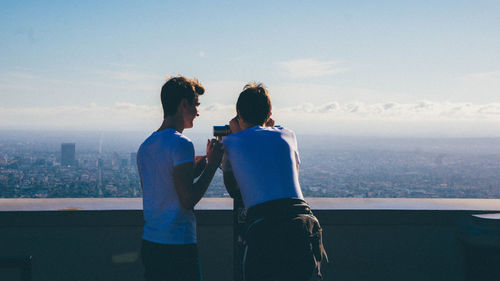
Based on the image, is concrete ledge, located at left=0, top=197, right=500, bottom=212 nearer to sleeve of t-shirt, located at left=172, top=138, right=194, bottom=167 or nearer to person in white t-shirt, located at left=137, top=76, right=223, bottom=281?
person in white t-shirt, located at left=137, top=76, right=223, bottom=281

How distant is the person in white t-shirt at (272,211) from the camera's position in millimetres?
1735

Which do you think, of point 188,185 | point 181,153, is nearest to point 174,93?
point 181,153

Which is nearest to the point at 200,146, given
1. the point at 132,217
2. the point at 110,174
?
the point at 132,217

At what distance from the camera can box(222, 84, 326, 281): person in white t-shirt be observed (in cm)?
174

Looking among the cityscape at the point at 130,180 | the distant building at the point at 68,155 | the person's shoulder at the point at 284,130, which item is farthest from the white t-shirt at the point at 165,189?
the distant building at the point at 68,155

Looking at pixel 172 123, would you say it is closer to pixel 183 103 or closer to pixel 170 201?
pixel 183 103

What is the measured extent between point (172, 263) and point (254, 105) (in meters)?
0.80

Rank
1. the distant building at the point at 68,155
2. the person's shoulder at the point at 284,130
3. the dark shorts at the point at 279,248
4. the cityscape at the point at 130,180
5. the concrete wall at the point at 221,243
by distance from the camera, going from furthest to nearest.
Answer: the distant building at the point at 68,155 → the cityscape at the point at 130,180 → the concrete wall at the point at 221,243 → the person's shoulder at the point at 284,130 → the dark shorts at the point at 279,248

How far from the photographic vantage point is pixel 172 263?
179 centimetres

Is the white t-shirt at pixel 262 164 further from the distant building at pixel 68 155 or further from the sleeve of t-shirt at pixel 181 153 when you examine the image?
the distant building at pixel 68 155

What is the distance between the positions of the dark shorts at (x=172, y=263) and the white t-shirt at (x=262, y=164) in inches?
13.5

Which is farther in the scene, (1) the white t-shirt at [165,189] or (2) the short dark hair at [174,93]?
(2) the short dark hair at [174,93]

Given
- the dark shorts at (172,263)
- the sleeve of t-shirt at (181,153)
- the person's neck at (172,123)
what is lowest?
the dark shorts at (172,263)

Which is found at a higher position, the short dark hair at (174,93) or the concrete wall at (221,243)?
the short dark hair at (174,93)
